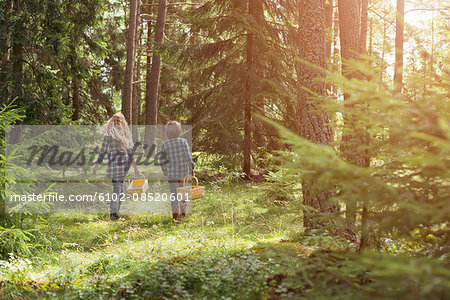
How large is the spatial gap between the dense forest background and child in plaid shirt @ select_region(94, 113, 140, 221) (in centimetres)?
57

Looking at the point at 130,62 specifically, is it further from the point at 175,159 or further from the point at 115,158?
the point at 175,159

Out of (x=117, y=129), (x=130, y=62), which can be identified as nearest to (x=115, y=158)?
(x=117, y=129)

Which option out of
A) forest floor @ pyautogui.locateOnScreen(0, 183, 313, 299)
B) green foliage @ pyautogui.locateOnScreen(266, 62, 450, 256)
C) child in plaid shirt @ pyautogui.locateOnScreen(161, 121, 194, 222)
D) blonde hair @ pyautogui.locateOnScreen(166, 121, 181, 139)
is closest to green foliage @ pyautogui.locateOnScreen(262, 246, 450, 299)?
green foliage @ pyautogui.locateOnScreen(266, 62, 450, 256)

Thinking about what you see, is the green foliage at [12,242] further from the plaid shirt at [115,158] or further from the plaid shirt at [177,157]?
the plaid shirt at [177,157]

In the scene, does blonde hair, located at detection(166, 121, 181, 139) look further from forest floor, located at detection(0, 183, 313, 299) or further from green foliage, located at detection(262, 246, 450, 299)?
green foliage, located at detection(262, 246, 450, 299)

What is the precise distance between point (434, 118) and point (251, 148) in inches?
424

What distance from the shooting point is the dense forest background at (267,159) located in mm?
2182

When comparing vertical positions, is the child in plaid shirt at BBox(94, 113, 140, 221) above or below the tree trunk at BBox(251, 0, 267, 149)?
below

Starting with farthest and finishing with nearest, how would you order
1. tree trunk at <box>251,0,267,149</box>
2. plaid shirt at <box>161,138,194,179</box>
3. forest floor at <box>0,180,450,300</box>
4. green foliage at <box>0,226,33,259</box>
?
1. tree trunk at <box>251,0,267,149</box>
2. plaid shirt at <box>161,138,194,179</box>
3. green foliage at <box>0,226,33,259</box>
4. forest floor at <box>0,180,450,300</box>

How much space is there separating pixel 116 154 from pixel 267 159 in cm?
408

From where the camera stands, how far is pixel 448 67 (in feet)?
10.3

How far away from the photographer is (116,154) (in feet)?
25.7

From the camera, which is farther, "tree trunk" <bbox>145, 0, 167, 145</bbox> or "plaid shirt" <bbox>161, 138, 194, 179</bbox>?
"tree trunk" <bbox>145, 0, 167, 145</bbox>

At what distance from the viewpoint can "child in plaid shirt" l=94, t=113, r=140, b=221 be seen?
7.71 m
